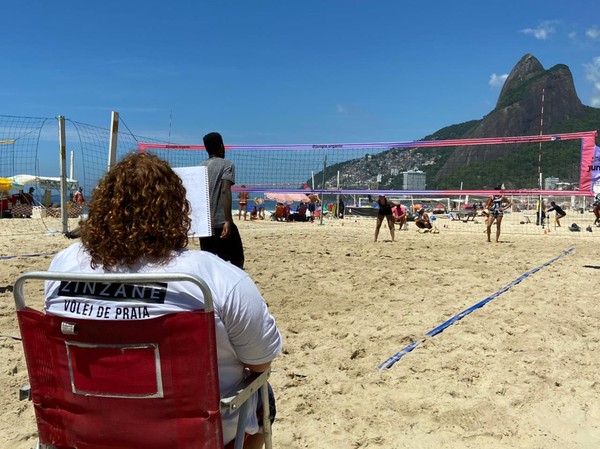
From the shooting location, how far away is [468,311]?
382 centimetres

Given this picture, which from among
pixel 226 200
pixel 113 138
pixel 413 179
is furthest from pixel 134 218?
pixel 413 179

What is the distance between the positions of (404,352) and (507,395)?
2.21ft

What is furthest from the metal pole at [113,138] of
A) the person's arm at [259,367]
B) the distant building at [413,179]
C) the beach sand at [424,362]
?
the distant building at [413,179]

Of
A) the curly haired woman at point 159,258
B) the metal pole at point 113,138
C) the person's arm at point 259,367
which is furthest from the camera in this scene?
the metal pole at point 113,138

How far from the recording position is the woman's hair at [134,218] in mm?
1180

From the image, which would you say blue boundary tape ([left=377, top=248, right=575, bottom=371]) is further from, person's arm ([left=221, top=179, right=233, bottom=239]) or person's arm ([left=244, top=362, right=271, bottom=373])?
person's arm ([left=244, top=362, right=271, bottom=373])

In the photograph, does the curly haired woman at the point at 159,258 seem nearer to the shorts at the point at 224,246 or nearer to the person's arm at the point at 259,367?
the person's arm at the point at 259,367

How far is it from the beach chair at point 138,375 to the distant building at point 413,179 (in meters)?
13.2

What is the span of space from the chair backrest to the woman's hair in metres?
0.12

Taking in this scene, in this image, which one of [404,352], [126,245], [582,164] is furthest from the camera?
[582,164]

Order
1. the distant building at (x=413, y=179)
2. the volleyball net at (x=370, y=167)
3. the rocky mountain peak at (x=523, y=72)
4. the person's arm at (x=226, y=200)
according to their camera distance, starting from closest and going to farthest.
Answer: the person's arm at (x=226, y=200)
the volleyball net at (x=370, y=167)
the distant building at (x=413, y=179)
the rocky mountain peak at (x=523, y=72)

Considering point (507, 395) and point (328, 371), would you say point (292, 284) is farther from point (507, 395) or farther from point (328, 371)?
point (507, 395)

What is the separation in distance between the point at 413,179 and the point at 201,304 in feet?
47.9

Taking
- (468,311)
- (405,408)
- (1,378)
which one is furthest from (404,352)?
(1,378)
